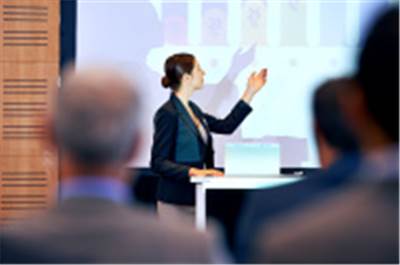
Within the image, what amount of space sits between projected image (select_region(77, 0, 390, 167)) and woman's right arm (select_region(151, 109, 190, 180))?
1877mm

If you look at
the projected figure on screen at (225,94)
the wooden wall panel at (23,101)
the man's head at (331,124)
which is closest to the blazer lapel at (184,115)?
the projected figure on screen at (225,94)

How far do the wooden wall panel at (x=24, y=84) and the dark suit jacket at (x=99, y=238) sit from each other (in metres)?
5.05

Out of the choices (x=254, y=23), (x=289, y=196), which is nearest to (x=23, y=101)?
(x=254, y=23)

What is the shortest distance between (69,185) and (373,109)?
509 millimetres

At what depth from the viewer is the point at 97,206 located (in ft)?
4.16

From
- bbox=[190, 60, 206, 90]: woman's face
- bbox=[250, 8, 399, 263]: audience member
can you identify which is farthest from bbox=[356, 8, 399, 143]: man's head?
bbox=[190, 60, 206, 90]: woman's face

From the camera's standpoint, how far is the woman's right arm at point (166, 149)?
13.8 feet

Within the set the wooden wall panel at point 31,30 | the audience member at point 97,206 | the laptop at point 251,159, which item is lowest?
the laptop at point 251,159

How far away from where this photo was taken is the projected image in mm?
6184

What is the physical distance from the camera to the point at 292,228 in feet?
3.50

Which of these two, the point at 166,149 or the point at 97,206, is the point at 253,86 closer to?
the point at 166,149

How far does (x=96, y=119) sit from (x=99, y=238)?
0.21 metres

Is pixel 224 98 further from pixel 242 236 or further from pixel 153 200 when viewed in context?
pixel 242 236

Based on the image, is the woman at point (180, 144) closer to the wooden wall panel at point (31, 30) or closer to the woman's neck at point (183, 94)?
the woman's neck at point (183, 94)
